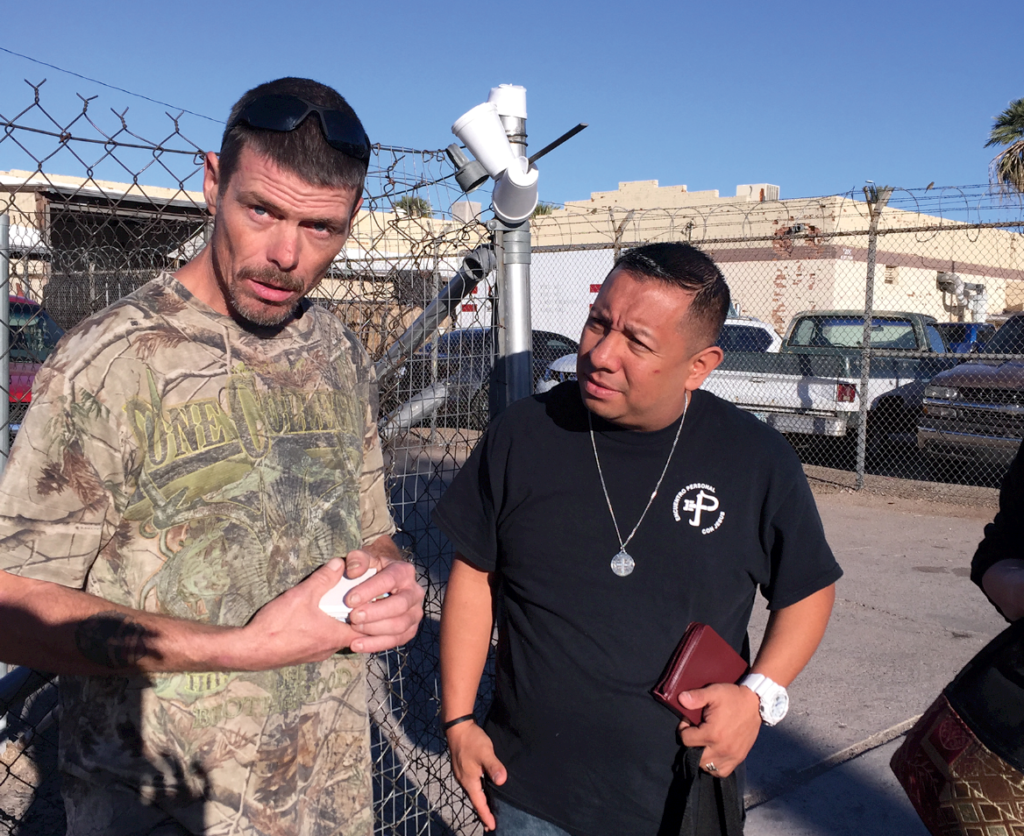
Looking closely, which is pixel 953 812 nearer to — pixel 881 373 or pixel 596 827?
pixel 596 827

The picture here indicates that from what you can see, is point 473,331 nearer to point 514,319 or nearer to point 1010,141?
point 514,319

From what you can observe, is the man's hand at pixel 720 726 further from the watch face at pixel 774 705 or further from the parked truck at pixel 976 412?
the parked truck at pixel 976 412

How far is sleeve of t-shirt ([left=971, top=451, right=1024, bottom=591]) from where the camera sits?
6.65 feet

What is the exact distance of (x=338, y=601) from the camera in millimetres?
1479

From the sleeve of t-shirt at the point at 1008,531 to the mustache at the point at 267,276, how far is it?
168cm

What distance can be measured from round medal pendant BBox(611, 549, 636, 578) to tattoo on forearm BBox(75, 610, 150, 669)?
97 cm

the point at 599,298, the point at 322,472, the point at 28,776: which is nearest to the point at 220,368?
the point at 322,472

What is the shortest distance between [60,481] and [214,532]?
0.27 metres

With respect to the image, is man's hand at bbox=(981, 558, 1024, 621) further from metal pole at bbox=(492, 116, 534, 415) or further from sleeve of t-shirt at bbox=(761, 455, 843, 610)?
metal pole at bbox=(492, 116, 534, 415)

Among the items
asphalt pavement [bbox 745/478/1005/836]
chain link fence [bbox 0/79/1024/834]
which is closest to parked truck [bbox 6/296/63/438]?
chain link fence [bbox 0/79/1024/834]

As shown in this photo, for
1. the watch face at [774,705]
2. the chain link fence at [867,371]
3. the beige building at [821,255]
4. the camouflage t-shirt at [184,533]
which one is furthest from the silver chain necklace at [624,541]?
the beige building at [821,255]

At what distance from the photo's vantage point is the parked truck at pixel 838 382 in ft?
34.0

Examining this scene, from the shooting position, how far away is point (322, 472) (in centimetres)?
170

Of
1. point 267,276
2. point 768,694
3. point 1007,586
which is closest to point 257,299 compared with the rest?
point 267,276
